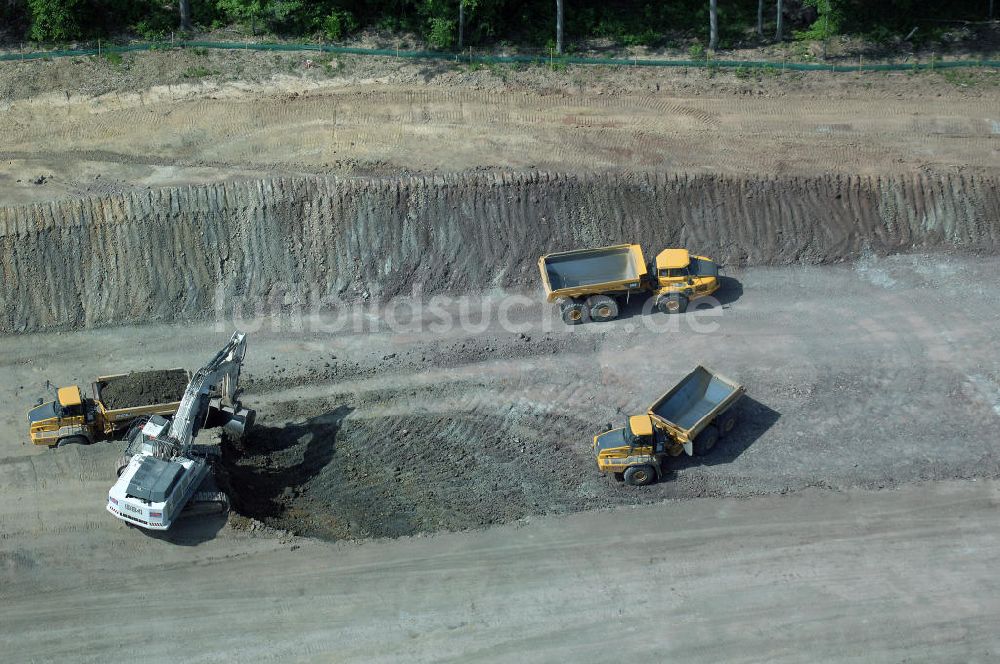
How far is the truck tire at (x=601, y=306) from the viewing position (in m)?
30.1

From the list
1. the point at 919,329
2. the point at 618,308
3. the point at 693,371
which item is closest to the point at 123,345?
the point at 618,308

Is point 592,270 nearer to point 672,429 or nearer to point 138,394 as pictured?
point 672,429

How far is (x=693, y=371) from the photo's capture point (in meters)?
27.6

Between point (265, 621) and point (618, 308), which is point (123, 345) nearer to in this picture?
point (265, 621)

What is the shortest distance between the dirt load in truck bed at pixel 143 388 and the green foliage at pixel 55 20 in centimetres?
1778

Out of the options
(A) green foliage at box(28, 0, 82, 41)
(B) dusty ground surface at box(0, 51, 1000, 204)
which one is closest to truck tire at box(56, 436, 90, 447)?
(B) dusty ground surface at box(0, 51, 1000, 204)

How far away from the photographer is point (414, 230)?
32.6 m

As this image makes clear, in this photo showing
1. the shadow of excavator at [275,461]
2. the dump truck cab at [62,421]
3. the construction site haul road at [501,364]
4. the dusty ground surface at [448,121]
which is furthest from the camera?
the dusty ground surface at [448,121]

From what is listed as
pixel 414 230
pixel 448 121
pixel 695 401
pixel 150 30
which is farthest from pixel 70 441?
pixel 150 30

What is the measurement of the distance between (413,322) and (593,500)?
27.7 feet

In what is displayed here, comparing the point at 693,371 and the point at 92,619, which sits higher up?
the point at 693,371

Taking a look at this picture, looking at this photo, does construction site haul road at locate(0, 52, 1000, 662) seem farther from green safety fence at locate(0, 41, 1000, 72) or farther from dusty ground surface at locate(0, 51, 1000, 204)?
green safety fence at locate(0, 41, 1000, 72)

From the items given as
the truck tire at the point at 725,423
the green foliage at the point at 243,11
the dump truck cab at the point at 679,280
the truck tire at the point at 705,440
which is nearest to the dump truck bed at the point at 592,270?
the dump truck cab at the point at 679,280

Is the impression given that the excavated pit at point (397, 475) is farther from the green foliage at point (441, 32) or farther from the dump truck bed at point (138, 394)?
the green foliage at point (441, 32)
